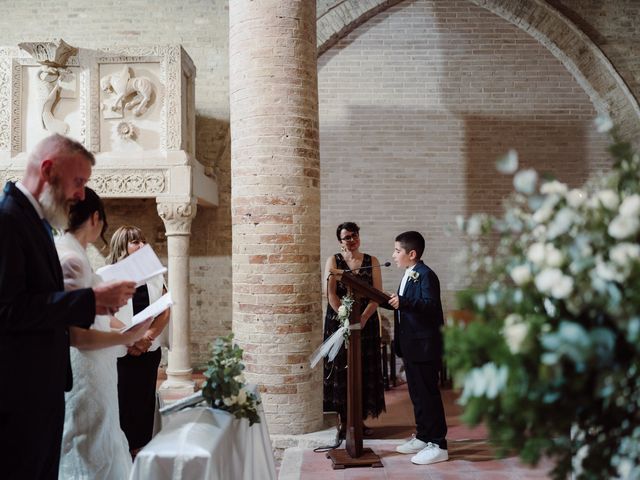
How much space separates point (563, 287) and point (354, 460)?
3.33 metres

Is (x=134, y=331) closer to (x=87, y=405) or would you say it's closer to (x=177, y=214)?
(x=87, y=405)

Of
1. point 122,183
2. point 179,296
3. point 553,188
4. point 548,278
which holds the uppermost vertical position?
point 122,183

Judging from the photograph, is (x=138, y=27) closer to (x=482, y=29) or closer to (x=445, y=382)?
(x=482, y=29)

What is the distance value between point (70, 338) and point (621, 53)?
27.8 feet

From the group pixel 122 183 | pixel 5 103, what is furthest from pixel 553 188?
pixel 5 103

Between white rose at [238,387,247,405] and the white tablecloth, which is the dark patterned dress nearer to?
the white tablecloth

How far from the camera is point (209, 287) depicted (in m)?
8.14

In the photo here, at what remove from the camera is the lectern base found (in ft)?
13.6

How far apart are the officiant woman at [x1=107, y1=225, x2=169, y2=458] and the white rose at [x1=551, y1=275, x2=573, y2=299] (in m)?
2.90

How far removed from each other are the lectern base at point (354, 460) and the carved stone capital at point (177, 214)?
3.66m

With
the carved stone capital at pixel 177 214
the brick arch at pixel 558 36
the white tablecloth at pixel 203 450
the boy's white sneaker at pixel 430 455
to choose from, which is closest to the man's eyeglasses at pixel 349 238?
the boy's white sneaker at pixel 430 455

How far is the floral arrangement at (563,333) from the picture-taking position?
120 cm

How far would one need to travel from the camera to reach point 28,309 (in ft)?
6.40

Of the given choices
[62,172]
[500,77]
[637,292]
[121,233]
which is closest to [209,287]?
[121,233]
